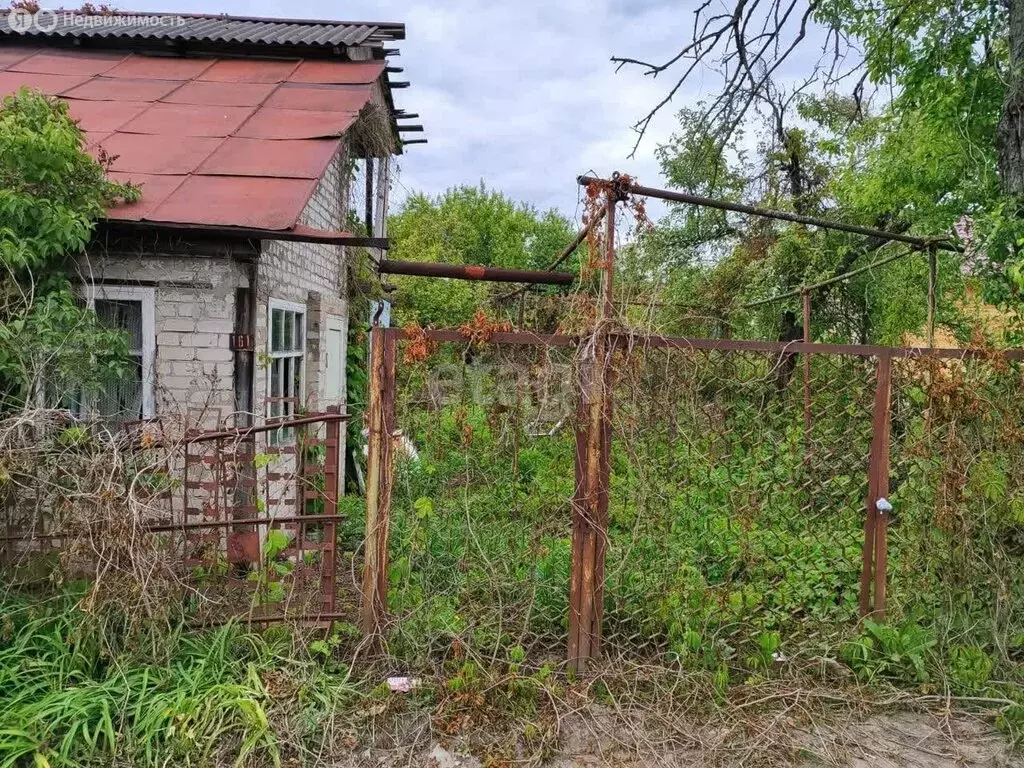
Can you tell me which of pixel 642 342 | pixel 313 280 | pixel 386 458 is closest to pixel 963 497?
pixel 642 342

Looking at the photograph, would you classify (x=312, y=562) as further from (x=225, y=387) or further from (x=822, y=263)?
(x=822, y=263)

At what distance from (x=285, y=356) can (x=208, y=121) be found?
2.24 meters

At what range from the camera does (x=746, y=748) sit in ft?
9.95

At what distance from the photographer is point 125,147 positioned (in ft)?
18.4

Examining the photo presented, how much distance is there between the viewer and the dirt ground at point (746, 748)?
297 cm

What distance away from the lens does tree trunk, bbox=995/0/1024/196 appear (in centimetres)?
402

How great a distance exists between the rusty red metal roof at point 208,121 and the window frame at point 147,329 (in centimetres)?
57

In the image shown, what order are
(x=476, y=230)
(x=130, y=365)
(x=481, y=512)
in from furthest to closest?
(x=476, y=230)
(x=130, y=365)
(x=481, y=512)

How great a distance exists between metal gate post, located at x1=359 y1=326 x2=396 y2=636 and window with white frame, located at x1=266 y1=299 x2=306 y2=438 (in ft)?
7.97

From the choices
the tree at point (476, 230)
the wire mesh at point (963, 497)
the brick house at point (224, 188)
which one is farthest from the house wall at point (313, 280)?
the tree at point (476, 230)

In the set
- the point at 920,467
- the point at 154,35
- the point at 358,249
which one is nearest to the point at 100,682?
the point at 920,467

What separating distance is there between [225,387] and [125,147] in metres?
2.34

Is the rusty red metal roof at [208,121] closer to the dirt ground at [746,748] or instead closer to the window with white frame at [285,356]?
the window with white frame at [285,356]

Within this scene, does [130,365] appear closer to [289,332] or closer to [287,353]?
[287,353]
